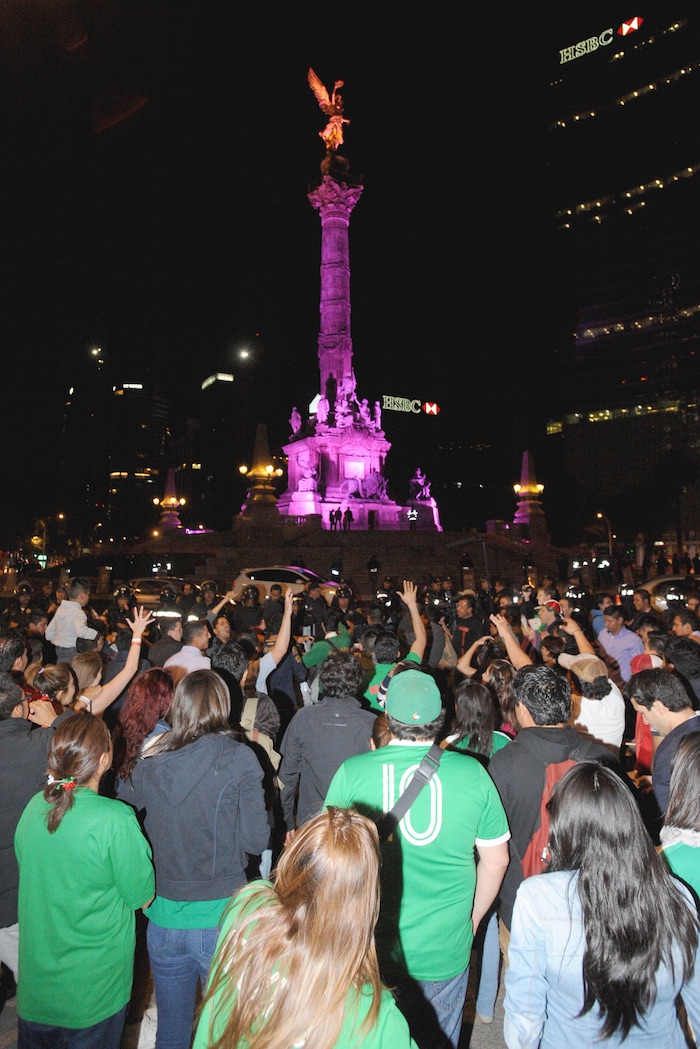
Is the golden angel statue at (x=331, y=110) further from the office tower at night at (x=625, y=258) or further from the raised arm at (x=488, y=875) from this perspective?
the raised arm at (x=488, y=875)

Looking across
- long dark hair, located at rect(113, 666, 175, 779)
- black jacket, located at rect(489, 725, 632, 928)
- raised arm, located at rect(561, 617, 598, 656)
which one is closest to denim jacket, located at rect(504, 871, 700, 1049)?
black jacket, located at rect(489, 725, 632, 928)

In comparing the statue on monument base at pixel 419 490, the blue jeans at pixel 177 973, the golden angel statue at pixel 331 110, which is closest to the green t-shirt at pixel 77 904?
the blue jeans at pixel 177 973

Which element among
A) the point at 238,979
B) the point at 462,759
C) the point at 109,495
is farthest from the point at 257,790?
the point at 109,495

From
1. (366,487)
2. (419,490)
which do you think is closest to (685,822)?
(366,487)

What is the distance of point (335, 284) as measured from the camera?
49062 mm

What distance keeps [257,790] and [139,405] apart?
12521cm

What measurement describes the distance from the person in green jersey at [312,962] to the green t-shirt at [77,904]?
1412mm

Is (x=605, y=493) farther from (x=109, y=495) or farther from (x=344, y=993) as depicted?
(x=344, y=993)

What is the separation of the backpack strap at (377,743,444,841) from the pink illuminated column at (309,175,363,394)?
1830 inches

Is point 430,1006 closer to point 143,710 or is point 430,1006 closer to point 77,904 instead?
point 77,904

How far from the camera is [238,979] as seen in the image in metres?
1.56

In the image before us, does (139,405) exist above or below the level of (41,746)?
above

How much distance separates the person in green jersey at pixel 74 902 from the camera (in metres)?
2.85

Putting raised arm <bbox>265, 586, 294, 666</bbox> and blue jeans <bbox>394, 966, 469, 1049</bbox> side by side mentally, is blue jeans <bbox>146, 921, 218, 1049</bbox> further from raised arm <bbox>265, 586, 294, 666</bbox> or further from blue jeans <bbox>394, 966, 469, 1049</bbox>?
raised arm <bbox>265, 586, 294, 666</bbox>
